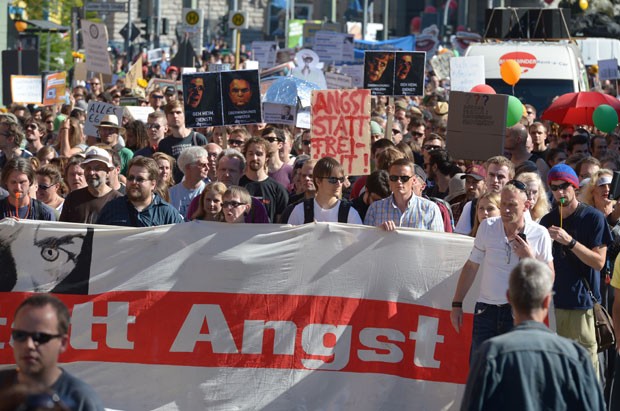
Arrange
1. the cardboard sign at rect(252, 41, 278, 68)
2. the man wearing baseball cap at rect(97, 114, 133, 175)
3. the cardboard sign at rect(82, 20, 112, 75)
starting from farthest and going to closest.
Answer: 1. the cardboard sign at rect(252, 41, 278, 68)
2. the cardboard sign at rect(82, 20, 112, 75)
3. the man wearing baseball cap at rect(97, 114, 133, 175)

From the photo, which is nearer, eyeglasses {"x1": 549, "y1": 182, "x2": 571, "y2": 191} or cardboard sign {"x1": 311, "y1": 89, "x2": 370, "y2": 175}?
eyeglasses {"x1": 549, "y1": 182, "x2": 571, "y2": 191}

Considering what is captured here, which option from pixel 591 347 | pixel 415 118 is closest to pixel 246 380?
pixel 591 347

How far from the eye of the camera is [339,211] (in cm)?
852

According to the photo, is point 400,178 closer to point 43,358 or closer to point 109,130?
point 43,358

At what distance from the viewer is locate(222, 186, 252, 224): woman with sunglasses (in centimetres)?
817

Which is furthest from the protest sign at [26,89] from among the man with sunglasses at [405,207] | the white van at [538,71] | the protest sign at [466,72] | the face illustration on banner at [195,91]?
the man with sunglasses at [405,207]

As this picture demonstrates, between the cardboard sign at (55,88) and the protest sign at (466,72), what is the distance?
5525 millimetres

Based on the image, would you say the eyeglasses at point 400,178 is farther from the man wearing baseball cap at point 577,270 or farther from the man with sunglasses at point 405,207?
the man wearing baseball cap at point 577,270

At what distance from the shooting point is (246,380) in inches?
309

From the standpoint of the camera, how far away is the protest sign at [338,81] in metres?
19.8

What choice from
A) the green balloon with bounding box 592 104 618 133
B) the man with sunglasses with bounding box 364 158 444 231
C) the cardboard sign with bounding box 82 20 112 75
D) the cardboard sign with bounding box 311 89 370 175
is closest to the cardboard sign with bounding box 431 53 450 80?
the cardboard sign with bounding box 82 20 112 75

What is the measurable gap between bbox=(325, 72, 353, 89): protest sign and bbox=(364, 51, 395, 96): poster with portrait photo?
5388 mm

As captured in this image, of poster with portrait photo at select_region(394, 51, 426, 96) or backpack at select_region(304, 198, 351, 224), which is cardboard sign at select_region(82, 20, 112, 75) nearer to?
poster with portrait photo at select_region(394, 51, 426, 96)

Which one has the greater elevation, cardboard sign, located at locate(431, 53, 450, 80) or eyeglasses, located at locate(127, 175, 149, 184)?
eyeglasses, located at locate(127, 175, 149, 184)
